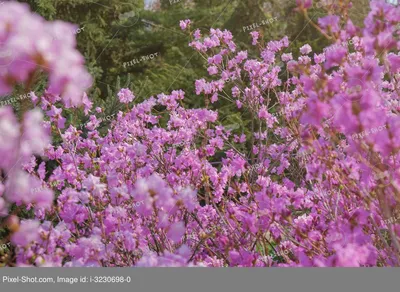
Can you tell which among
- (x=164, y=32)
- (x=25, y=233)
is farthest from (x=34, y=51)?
(x=164, y=32)

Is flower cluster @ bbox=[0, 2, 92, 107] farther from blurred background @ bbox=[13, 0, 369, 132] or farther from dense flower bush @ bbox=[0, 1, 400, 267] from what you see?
Answer: blurred background @ bbox=[13, 0, 369, 132]

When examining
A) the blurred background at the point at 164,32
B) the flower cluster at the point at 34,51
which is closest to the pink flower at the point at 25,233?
the flower cluster at the point at 34,51

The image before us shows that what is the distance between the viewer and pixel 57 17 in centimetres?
920

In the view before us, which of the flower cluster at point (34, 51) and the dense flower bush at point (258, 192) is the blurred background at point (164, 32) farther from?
the flower cluster at point (34, 51)

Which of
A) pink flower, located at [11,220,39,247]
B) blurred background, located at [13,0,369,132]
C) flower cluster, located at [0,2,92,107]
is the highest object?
blurred background, located at [13,0,369,132]

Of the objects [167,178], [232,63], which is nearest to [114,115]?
[232,63]

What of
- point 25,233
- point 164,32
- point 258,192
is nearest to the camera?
point 25,233

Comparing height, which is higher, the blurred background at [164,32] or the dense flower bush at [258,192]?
the blurred background at [164,32]

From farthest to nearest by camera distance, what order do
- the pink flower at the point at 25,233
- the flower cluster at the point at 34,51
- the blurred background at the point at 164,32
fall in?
the blurred background at the point at 164,32 < the pink flower at the point at 25,233 < the flower cluster at the point at 34,51

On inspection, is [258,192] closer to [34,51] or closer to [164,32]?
[34,51]

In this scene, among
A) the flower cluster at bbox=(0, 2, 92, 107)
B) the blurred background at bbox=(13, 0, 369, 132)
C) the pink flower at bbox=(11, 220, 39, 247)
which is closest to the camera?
the flower cluster at bbox=(0, 2, 92, 107)

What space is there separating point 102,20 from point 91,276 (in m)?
8.81

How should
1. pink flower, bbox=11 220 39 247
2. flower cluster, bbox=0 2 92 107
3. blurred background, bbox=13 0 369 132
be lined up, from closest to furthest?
flower cluster, bbox=0 2 92 107 < pink flower, bbox=11 220 39 247 < blurred background, bbox=13 0 369 132

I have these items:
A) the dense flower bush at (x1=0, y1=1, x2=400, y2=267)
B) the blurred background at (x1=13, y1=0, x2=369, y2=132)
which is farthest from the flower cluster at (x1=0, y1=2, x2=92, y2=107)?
the blurred background at (x1=13, y1=0, x2=369, y2=132)
